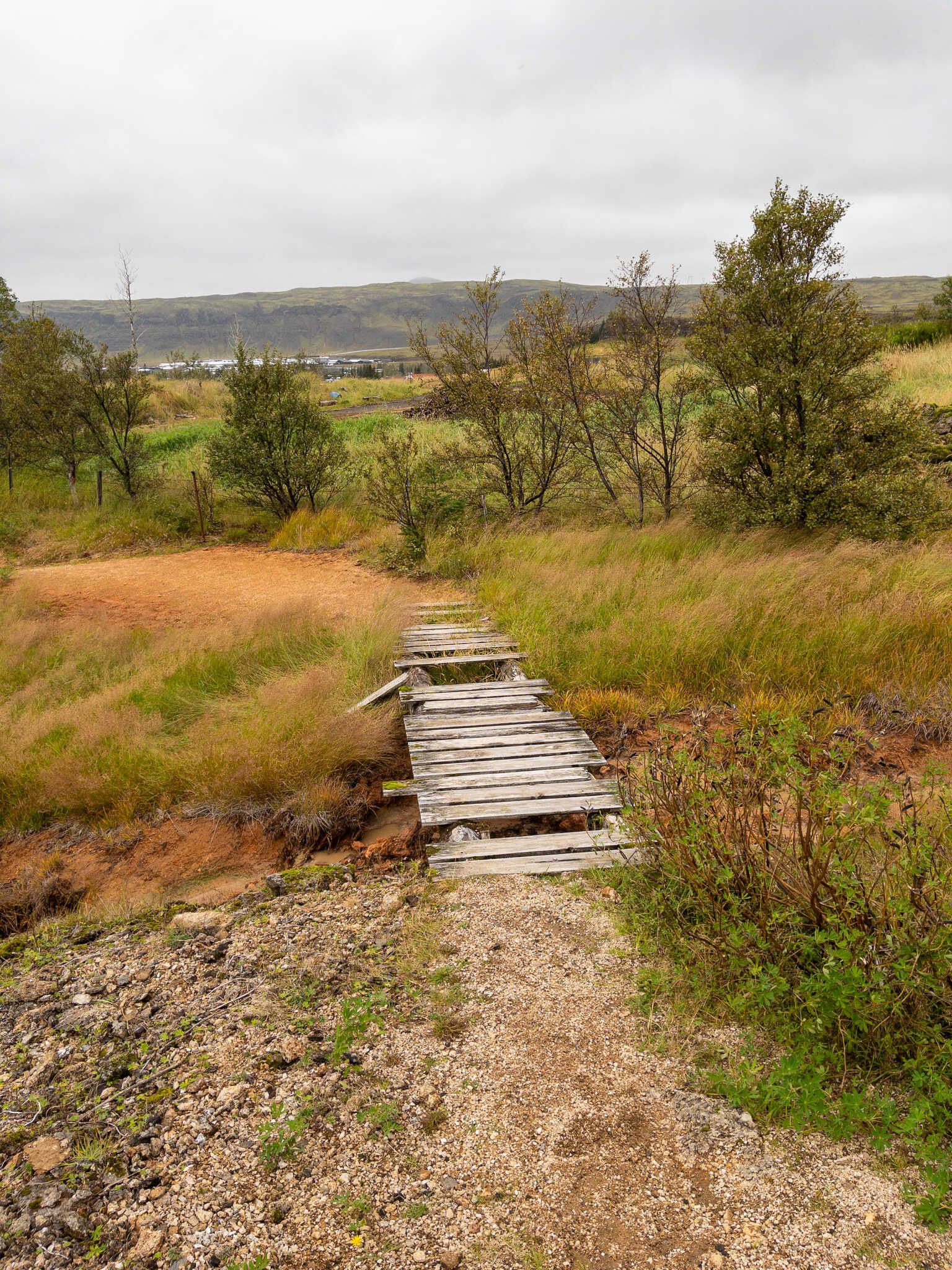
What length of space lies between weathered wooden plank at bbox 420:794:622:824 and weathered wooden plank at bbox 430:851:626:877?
1.07 ft

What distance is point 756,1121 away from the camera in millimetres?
2172

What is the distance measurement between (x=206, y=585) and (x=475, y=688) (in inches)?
245

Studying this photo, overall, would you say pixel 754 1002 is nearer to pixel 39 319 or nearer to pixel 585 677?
pixel 585 677

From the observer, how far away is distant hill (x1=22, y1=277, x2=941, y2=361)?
425 ft

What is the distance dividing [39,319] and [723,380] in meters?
16.0

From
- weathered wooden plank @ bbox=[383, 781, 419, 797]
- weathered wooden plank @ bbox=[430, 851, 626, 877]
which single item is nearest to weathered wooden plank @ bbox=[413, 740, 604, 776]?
weathered wooden plank @ bbox=[383, 781, 419, 797]

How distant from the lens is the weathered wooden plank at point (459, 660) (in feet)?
20.8

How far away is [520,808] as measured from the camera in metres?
4.14

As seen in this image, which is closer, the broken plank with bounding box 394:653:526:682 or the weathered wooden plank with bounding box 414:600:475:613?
the broken plank with bounding box 394:653:526:682

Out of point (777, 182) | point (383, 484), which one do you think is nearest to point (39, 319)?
point (383, 484)

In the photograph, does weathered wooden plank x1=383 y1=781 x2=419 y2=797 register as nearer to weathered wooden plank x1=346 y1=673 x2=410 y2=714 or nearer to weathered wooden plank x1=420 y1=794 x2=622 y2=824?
weathered wooden plank x1=420 y1=794 x2=622 y2=824

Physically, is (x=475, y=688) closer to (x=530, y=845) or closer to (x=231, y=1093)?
(x=530, y=845)

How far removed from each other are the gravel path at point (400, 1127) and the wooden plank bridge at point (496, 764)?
610 millimetres

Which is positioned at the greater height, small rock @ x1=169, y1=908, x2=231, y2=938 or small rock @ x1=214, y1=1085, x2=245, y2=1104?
small rock @ x1=214, y1=1085, x2=245, y2=1104
